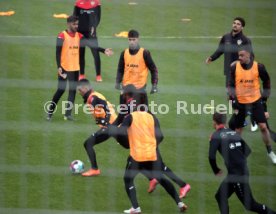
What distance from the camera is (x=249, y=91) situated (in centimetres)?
994

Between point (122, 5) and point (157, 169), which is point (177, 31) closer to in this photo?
point (122, 5)

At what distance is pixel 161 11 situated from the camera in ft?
53.9

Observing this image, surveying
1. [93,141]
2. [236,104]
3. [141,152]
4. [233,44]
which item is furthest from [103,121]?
[233,44]

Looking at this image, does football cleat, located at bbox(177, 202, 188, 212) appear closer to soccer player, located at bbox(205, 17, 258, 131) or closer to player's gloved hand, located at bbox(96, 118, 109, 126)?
player's gloved hand, located at bbox(96, 118, 109, 126)

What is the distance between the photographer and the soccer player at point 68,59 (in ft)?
37.4

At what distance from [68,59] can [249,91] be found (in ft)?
9.42

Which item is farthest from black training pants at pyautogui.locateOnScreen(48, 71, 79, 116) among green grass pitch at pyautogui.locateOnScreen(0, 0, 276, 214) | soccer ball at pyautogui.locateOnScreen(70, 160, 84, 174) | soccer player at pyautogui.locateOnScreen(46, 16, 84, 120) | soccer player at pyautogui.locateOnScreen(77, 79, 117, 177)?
soccer ball at pyautogui.locateOnScreen(70, 160, 84, 174)

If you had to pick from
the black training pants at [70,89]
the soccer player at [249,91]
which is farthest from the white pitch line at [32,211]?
the black training pants at [70,89]

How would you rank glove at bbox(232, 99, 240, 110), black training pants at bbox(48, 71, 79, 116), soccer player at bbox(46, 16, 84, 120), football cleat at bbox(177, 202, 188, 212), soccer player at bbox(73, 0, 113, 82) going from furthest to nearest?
soccer player at bbox(73, 0, 113, 82) → soccer player at bbox(46, 16, 84, 120) → black training pants at bbox(48, 71, 79, 116) → glove at bbox(232, 99, 240, 110) → football cleat at bbox(177, 202, 188, 212)

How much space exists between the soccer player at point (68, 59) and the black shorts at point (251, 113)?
2581 mm

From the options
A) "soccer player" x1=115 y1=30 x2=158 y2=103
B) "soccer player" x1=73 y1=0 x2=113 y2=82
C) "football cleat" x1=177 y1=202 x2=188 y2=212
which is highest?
"soccer player" x1=73 y1=0 x2=113 y2=82

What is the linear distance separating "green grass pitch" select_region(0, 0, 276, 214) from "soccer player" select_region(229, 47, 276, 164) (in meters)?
0.56

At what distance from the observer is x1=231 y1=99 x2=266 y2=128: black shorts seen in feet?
32.4

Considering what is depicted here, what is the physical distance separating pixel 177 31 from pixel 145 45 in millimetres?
1221
